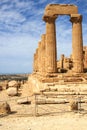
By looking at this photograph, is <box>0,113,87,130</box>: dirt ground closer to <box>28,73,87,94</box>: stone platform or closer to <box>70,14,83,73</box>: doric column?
<box>28,73,87,94</box>: stone platform

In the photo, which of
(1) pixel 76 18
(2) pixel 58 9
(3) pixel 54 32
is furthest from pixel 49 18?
(1) pixel 76 18

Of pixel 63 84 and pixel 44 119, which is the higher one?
pixel 63 84

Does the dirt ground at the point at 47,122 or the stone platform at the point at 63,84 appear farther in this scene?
the stone platform at the point at 63,84

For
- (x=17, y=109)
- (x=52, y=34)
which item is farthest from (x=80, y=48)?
(x=17, y=109)

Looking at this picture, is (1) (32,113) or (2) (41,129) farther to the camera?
(1) (32,113)

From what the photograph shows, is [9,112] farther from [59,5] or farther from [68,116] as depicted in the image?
[59,5]

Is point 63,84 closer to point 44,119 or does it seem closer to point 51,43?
point 51,43

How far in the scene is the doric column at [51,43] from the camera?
23312 millimetres

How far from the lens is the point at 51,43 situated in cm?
2336

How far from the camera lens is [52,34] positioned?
2334cm

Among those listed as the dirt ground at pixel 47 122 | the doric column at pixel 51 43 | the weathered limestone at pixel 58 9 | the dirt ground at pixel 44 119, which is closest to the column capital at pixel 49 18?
the doric column at pixel 51 43

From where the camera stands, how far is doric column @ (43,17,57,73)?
76.5 ft

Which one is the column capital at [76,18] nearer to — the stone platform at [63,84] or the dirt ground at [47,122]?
the stone platform at [63,84]

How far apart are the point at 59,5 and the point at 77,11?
1640mm
